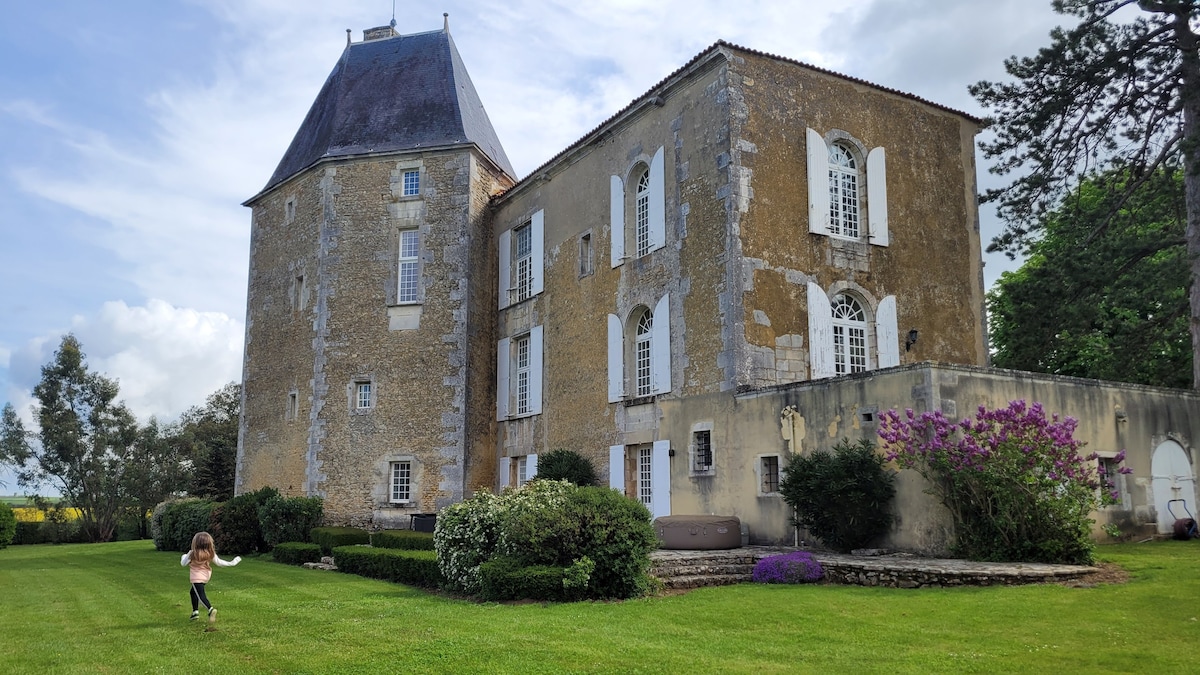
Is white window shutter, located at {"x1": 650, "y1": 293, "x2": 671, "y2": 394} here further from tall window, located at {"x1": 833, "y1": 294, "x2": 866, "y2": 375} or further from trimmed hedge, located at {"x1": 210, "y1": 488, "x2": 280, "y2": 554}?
trimmed hedge, located at {"x1": 210, "y1": 488, "x2": 280, "y2": 554}

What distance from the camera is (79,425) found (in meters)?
40.3

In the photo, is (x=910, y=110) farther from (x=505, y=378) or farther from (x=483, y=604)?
(x=483, y=604)

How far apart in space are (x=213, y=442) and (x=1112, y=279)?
3536 cm

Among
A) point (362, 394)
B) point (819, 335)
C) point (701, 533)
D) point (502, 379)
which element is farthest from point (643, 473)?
point (362, 394)

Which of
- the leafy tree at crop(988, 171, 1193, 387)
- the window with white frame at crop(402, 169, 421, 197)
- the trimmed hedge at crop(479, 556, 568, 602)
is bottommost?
the trimmed hedge at crop(479, 556, 568, 602)

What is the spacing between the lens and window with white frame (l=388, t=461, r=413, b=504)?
24.0 meters

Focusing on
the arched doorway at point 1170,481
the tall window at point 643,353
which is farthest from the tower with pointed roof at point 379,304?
the arched doorway at point 1170,481

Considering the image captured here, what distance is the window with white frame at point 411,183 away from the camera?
85.1ft

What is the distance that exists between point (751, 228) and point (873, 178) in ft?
11.2

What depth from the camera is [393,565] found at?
1558cm

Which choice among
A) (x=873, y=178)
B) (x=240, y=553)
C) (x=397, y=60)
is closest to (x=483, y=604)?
(x=873, y=178)

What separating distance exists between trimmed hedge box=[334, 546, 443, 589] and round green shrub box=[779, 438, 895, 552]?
230 inches

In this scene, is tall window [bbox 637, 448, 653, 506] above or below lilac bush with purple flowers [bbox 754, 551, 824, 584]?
above

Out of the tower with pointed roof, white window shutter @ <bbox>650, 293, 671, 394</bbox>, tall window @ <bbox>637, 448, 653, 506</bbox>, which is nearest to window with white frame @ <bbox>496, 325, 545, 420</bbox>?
the tower with pointed roof
